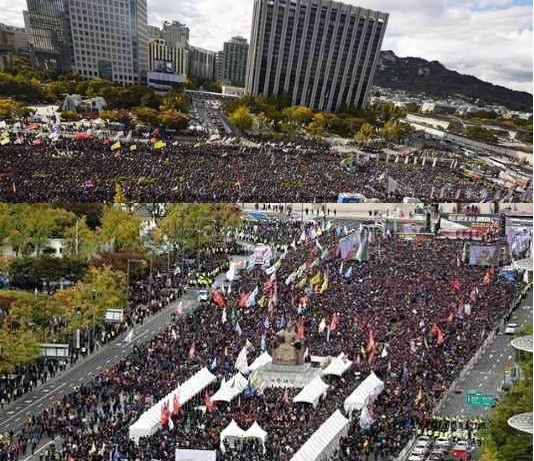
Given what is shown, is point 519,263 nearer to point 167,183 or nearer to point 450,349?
point 450,349

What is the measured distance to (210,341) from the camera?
1164 inches

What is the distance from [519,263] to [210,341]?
642 inches

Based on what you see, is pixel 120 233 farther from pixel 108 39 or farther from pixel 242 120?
pixel 108 39

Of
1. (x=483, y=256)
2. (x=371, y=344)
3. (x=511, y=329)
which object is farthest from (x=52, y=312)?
(x=483, y=256)

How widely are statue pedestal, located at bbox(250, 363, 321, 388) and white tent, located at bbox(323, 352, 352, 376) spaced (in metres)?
0.39

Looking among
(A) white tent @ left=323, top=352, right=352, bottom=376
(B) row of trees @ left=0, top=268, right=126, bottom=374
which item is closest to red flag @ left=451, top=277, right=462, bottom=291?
(A) white tent @ left=323, top=352, right=352, bottom=376

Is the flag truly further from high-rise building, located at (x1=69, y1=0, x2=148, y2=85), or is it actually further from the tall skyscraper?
high-rise building, located at (x1=69, y1=0, x2=148, y2=85)

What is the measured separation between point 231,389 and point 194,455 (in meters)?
4.52

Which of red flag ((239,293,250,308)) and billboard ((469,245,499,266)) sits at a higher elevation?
red flag ((239,293,250,308))

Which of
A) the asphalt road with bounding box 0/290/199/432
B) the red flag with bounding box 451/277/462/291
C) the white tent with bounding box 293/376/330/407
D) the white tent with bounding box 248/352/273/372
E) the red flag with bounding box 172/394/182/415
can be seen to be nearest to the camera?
the red flag with bounding box 172/394/182/415

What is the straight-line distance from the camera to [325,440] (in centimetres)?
2106

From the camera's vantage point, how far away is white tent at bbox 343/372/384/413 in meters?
23.9

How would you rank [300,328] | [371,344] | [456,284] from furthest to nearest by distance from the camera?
[456,284] < [300,328] < [371,344]

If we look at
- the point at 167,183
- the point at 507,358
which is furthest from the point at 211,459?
the point at 167,183
